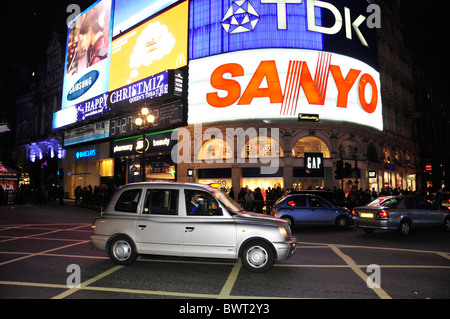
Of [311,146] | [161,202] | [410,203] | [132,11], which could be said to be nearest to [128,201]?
[161,202]

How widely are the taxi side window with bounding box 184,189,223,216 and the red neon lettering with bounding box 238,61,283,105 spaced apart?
814 inches

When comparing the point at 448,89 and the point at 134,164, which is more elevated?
the point at 448,89

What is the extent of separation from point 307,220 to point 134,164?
2559 centimetres

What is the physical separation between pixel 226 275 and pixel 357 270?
109 inches

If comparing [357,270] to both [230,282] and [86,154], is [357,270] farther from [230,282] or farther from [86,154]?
[86,154]

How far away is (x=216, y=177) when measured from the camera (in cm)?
2708

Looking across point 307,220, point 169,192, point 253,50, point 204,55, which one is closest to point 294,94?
point 253,50

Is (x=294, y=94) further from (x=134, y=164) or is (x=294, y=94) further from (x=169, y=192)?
(x=169, y=192)

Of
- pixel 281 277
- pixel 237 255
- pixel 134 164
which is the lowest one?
pixel 281 277

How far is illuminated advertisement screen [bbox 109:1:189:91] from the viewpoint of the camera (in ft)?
96.6

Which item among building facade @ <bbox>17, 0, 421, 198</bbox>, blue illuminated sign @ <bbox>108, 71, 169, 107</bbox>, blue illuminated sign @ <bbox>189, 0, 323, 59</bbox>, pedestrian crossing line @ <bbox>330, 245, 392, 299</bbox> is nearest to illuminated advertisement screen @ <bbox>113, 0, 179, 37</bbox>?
building facade @ <bbox>17, 0, 421, 198</bbox>

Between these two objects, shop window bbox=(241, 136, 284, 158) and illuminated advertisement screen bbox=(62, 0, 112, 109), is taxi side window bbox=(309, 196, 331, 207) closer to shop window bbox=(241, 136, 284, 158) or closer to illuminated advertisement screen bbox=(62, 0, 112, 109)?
shop window bbox=(241, 136, 284, 158)

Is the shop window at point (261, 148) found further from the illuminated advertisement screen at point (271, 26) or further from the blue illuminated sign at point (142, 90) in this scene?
the blue illuminated sign at point (142, 90)
